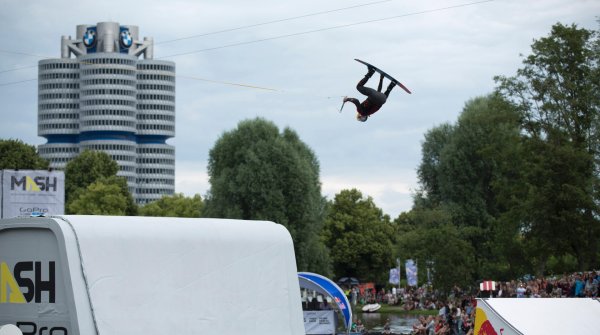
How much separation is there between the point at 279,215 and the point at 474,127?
1596cm

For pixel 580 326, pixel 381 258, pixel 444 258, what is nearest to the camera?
pixel 580 326

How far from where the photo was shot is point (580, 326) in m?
14.7

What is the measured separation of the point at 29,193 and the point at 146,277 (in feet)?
88.1

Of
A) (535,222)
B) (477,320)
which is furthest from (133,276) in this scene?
(535,222)

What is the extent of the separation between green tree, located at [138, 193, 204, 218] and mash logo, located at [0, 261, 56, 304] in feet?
318

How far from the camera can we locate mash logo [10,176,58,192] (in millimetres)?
33938

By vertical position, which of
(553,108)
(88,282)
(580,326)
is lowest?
(580,326)

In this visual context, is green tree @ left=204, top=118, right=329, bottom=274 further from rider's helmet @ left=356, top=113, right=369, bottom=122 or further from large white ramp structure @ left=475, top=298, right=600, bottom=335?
large white ramp structure @ left=475, top=298, right=600, bottom=335

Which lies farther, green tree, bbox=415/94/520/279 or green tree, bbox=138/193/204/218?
green tree, bbox=138/193/204/218

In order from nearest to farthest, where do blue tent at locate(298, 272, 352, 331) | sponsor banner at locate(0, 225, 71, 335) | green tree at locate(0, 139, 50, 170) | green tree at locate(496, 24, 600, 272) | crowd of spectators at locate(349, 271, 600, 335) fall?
sponsor banner at locate(0, 225, 71, 335) → crowd of spectators at locate(349, 271, 600, 335) → blue tent at locate(298, 272, 352, 331) → green tree at locate(496, 24, 600, 272) → green tree at locate(0, 139, 50, 170)

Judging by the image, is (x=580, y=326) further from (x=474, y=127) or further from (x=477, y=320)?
(x=474, y=127)

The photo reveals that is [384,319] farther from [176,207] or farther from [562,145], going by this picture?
[176,207]

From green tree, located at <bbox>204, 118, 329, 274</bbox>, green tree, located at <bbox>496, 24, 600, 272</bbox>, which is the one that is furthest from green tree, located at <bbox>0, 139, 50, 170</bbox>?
green tree, located at <bbox>496, 24, 600, 272</bbox>

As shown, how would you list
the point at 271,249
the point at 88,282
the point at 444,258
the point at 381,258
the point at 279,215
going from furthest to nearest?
the point at 381,258 < the point at 279,215 < the point at 444,258 < the point at 271,249 < the point at 88,282
